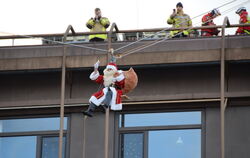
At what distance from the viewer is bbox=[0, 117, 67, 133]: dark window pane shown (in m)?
25.3

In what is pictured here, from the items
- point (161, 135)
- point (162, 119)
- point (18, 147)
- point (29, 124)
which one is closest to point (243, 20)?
point (162, 119)

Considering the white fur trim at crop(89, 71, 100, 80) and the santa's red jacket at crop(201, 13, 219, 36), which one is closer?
the white fur trim at crop(89, 71, 100, 80)

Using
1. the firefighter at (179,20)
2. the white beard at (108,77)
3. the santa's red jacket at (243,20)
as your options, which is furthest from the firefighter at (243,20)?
the white beard at (108,77)

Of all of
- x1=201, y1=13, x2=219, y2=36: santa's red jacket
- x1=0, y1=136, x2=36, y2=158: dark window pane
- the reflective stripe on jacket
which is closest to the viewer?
the reflective stripe on jacket

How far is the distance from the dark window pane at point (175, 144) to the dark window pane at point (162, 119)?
0.25 m

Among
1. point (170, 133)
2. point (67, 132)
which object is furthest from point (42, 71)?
point (170, 133)

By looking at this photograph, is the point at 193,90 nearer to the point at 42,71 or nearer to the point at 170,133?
the point at 170,133

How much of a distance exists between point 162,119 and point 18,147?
3.93m

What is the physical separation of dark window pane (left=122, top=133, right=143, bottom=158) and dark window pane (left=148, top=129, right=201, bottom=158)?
0.26 m

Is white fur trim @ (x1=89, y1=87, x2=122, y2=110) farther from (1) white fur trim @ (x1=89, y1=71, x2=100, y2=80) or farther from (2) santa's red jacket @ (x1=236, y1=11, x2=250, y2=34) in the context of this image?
(2) santa's red jacket @ (x1=236, y1=11, x2=250, y2=34)

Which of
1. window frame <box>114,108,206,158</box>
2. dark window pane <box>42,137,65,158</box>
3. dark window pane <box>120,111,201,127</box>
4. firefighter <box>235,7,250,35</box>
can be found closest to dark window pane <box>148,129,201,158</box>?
window frame <box>114,108,206,158</box>

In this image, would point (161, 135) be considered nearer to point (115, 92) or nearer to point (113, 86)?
point (113, 86)

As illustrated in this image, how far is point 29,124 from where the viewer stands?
2539 centimetres

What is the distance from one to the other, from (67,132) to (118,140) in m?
1.39
